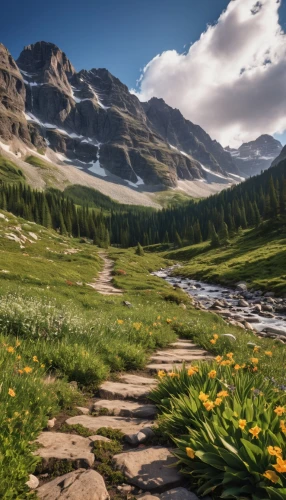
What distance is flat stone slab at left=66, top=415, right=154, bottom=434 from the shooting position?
479cm

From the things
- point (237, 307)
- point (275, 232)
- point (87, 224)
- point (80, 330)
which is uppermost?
point (87, 224)

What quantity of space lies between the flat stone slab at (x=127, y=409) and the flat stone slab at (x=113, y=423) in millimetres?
176

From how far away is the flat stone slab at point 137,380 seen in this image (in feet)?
23.3

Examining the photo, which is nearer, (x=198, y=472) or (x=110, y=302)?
(x=198, y=472)

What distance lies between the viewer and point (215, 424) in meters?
3.55

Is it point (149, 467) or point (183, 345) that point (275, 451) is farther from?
point (183, 345)

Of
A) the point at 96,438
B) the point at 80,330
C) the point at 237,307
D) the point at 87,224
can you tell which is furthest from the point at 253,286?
the point at 87,224

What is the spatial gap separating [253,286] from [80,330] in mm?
37314

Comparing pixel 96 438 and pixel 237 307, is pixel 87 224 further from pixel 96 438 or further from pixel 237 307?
pixel 96 438

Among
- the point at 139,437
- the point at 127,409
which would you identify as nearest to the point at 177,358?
the point at 127,409

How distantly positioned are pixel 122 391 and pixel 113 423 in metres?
1.35

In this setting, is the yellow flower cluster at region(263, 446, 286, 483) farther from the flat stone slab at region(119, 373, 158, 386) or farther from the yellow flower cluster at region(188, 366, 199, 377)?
the flat stone slab at region(119, 373, 158, 386)

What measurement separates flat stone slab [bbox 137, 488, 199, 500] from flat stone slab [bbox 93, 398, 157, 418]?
2.08 m

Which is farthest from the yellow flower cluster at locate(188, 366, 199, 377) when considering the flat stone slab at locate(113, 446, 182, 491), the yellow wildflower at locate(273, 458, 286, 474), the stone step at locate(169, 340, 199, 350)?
the stone step at locate(169, 340, 199, 350)
